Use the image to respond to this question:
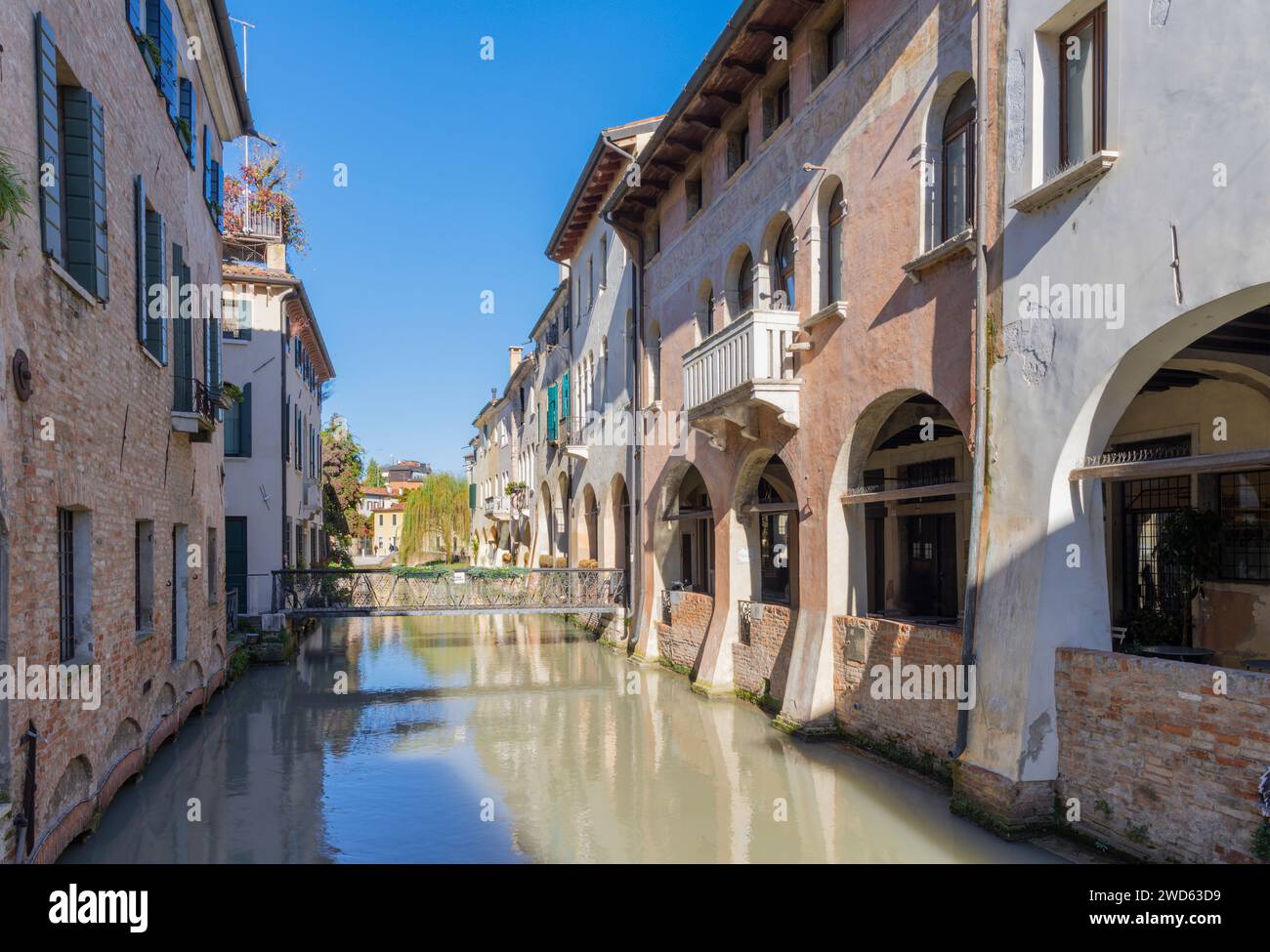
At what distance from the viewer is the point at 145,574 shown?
10359 millimetres

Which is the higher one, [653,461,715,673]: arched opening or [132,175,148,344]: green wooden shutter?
[132,175,148,344]: green wooden shutter

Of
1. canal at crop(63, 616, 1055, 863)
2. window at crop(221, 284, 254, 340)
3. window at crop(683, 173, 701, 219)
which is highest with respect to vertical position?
window at crop(683, 173, 701, 219)

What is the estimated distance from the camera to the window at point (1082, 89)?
24.6 ft

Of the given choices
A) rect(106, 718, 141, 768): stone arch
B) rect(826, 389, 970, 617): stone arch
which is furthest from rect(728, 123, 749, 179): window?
rect(106, 718, 141, 768): stone arch

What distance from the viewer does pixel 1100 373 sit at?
716 centimetres

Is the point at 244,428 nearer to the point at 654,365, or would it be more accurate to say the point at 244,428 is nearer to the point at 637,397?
the point at 637,397

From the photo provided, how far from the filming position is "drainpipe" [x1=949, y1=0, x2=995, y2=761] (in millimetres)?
8406

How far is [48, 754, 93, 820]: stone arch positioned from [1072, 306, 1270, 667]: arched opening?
367 inches

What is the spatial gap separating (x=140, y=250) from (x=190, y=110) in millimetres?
4259

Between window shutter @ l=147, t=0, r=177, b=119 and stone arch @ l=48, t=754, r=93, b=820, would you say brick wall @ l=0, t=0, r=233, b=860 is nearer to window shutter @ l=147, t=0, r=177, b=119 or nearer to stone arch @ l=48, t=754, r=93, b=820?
stone arch @ l=48, t=754, r=93, b=820

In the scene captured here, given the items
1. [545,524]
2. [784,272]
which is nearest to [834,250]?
[784,272]

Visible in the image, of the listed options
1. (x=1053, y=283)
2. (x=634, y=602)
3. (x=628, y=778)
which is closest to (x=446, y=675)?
(x=634, y=602)

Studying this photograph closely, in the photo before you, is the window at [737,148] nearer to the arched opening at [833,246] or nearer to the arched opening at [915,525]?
the arched opening at [833,246]

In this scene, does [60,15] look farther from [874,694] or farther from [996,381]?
[874,694]
